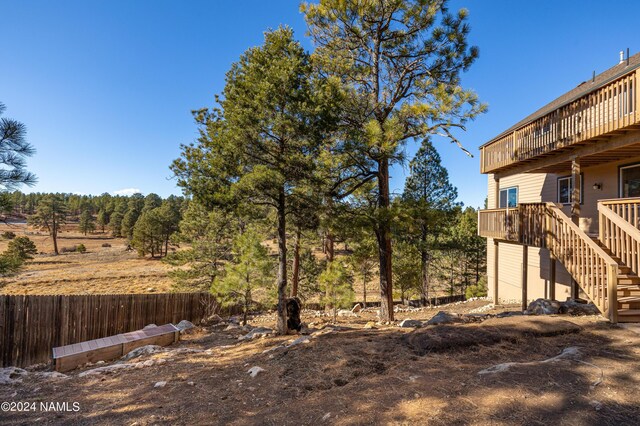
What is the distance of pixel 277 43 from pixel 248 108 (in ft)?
5.89

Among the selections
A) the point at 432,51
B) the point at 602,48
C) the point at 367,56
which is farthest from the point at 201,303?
the point at 602,48

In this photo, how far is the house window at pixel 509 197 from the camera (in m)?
13.4

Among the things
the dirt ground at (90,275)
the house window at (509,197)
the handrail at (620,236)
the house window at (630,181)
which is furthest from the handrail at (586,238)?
the dirt ground at (90,275)

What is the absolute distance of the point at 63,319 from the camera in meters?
8.09

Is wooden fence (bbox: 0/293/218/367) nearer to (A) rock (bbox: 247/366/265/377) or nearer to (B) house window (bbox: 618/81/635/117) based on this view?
(A) rock (bbox: 247/366/265/377)

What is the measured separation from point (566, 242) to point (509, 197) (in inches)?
300

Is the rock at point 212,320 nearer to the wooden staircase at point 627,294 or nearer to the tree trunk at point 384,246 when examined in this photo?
the tree trunk at point 384,246

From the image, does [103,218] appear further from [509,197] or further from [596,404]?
[596,404]

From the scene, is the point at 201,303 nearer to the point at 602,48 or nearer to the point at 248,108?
the point at 248,108

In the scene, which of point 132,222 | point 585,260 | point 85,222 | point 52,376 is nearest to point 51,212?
point 132,222

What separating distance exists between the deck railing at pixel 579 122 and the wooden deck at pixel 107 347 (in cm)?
1146

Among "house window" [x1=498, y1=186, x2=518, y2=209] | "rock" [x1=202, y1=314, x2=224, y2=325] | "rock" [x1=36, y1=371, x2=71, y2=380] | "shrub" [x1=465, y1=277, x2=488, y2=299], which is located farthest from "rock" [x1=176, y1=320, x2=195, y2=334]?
"shrub" [x1=465, y1=277, x2=488, y2=299]

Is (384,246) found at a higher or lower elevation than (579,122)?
lower

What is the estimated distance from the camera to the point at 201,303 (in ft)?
42.2
